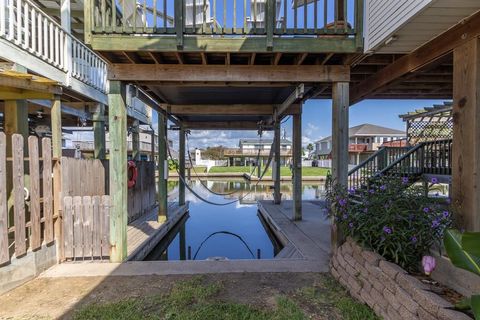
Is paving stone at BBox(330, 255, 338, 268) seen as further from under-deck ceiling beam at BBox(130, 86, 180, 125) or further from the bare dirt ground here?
under-deck ceiling beam at BBox(130, 86, 180, 125)

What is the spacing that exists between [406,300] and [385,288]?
266 millimetres

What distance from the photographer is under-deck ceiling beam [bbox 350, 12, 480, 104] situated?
2336 millimetres

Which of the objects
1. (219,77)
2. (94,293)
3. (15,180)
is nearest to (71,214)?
(15,180)

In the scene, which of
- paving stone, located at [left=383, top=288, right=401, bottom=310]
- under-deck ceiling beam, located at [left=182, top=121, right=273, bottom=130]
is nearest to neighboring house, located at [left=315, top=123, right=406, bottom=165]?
under-deck ceiling beam, located at [left=182, top=121, right=273, bottom=130]

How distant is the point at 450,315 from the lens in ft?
5.23

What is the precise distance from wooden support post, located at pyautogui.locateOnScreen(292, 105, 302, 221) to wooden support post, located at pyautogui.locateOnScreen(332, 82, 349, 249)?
2249 mm

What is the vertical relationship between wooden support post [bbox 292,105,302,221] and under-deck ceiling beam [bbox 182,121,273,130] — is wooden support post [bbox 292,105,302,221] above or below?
below

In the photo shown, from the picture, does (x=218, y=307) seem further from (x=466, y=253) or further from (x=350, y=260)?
(x=466, y=253)

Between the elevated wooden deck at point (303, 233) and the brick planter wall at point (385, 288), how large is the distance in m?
0.59

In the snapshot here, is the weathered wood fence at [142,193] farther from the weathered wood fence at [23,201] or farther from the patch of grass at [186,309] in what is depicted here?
the patch of grass at [186,309]

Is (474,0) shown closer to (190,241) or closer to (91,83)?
(190,241)

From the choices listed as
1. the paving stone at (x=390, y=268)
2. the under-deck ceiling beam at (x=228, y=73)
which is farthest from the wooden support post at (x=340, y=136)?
the paving stone at (x=390, y=268)

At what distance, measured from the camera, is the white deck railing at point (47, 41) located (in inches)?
157

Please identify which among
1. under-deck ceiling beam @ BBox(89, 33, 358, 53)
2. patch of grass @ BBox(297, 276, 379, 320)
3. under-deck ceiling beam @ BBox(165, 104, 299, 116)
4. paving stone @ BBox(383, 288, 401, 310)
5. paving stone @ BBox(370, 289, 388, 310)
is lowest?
patch of grass @ BBox(297, 276, 379, 320)
